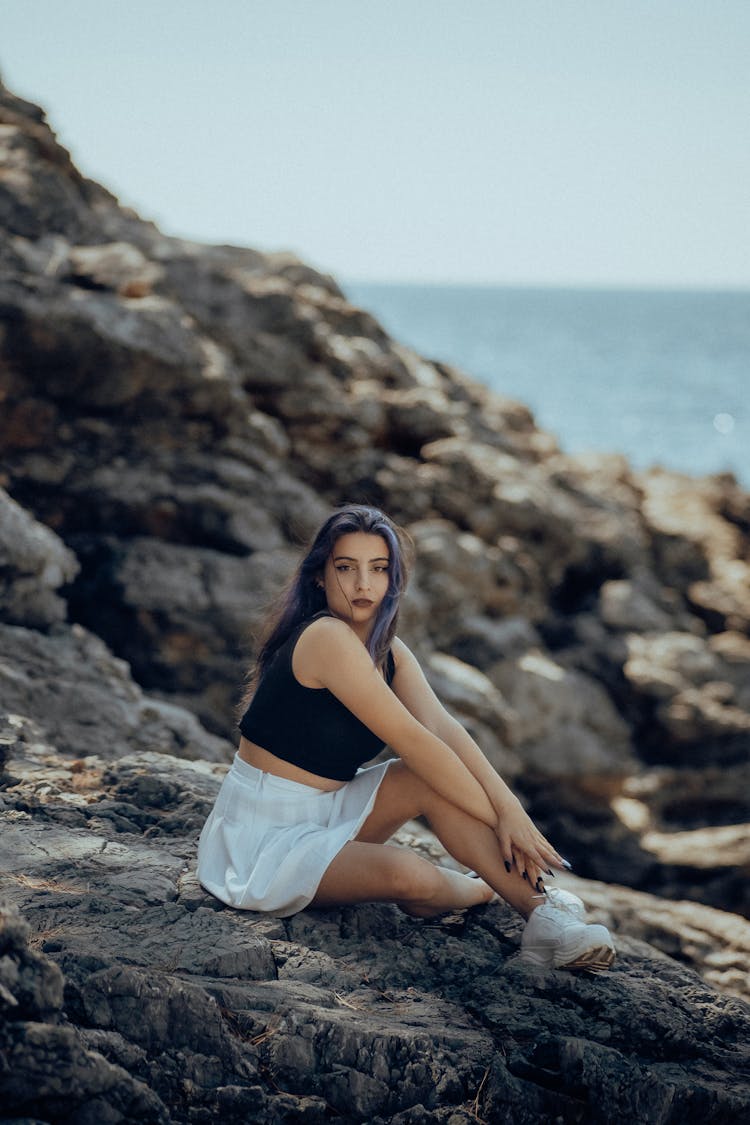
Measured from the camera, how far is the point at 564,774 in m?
9.43

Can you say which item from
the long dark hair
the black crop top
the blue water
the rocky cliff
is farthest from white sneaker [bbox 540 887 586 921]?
the blue water

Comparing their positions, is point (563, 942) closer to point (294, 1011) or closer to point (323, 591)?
point (294, 1011)

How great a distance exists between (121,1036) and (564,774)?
22.2 ft

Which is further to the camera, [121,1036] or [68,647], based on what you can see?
[68,647]

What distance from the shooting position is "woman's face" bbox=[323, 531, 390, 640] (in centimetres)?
440

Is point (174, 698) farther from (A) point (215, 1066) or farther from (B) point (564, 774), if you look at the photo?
(A) point (215, 1066)

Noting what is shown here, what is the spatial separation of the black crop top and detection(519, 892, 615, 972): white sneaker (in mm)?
917

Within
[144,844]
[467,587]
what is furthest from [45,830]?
[467,587]

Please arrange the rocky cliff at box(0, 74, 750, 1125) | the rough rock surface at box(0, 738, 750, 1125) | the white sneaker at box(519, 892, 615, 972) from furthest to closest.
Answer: the white sneaker at box(519, 892, 615, 972)
the rocky cliff at box(0, 74, 750, 1125)
the rough rock surface at box(0, 738, 750, 1125)

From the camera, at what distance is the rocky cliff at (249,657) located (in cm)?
328

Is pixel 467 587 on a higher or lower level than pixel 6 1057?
higher

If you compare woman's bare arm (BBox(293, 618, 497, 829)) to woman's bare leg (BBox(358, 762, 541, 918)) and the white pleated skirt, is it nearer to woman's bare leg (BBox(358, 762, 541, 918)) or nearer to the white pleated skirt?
woman's bare leg (BBox(358, 762, 541, 918))

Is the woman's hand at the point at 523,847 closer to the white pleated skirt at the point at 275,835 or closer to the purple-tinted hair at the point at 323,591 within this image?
the white pleated skirt at the point at 275,835

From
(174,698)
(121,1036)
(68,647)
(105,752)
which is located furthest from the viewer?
(174,698)
